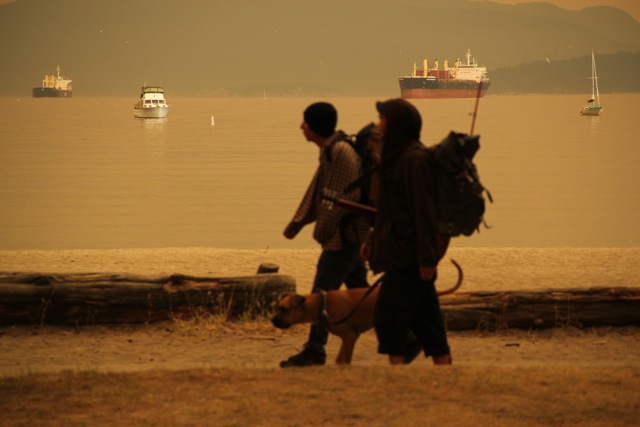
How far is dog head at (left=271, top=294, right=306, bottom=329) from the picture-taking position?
6.78 m

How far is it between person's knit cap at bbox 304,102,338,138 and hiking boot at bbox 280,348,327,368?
126 cm

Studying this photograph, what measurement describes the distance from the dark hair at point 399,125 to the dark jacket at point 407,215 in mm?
50

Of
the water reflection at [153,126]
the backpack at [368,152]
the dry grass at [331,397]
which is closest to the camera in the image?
the dry grass at [331,397]

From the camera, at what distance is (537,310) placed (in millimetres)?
8625

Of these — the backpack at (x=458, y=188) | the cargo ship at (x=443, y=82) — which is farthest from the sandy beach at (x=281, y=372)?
the cargo ship at (x=443, y=82)

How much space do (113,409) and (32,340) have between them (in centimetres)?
291

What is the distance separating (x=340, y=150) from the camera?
6711 mm

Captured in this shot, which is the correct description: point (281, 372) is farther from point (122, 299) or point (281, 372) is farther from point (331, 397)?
point (122, 299)

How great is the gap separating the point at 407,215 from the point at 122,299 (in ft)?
11.0

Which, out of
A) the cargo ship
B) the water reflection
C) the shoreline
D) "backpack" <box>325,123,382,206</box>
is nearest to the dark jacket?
"backpack" <box>325,123,382,206</box>

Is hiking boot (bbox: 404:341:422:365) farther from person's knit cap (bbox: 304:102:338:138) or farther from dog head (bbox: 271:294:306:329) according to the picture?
person's knit cap (bbox: 304:102:338:138)

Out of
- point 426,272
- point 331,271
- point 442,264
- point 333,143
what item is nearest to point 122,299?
point 331,271

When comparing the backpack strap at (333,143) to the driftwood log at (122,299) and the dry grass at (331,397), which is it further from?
the driftwood log at (122,299)

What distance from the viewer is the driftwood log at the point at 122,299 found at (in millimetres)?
8742
